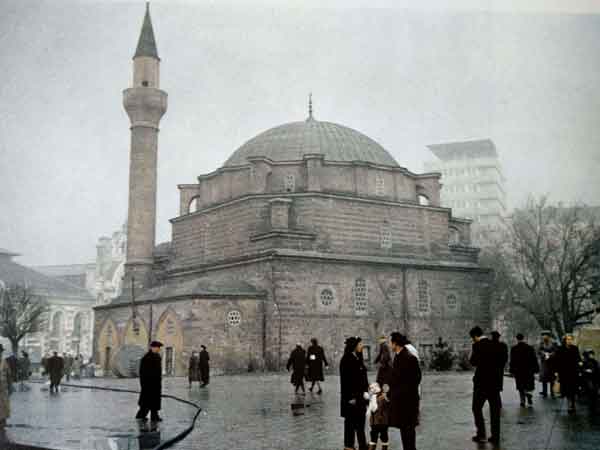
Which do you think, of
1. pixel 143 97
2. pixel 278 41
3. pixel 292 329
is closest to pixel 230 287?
pixel 292 329

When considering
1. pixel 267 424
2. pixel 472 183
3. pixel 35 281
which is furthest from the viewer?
pixel 472 183

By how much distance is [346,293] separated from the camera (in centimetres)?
2938

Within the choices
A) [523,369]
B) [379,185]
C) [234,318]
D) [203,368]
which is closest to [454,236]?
[379,185]

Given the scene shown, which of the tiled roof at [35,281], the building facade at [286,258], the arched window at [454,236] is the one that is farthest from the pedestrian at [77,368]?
the arched window at [454,236]

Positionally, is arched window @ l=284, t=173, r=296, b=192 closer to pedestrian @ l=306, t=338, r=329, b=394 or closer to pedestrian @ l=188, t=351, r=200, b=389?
pedestrian @ l=188, t=351, r=200, b=389

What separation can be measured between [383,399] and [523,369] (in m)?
6.01

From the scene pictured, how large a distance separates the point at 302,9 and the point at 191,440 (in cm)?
750

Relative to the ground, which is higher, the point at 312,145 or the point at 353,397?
the point at 312,145

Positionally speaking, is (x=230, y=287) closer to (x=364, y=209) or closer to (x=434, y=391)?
A: (x=364, y=209)

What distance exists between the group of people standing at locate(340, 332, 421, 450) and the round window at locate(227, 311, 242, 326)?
18.8 metres

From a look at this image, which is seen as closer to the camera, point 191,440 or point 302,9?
point 191,440

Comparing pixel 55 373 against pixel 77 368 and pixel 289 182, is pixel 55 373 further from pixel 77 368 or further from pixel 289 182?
pixel 289 182

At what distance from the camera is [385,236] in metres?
32.0

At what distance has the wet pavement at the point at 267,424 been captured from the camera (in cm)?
849
